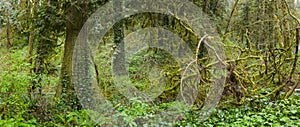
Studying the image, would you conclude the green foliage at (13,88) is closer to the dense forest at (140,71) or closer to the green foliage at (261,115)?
the dense forest at (140,71)

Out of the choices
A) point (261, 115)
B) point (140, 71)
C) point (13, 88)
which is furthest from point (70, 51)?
point (261, 115)

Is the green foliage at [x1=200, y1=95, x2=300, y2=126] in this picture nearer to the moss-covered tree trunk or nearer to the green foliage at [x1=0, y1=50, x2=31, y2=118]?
the moss-covered tree trunk

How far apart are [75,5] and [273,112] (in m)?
4.72

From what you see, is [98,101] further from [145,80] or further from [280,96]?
[280,96]

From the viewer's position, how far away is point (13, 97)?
505cm

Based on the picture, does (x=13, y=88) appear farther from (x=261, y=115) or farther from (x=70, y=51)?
(x=261, y=115)

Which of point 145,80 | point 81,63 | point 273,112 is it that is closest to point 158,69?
point 145,80

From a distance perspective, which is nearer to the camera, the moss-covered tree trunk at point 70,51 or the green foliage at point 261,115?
the green foliage at point 261,115

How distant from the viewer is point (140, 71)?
9.98 meters

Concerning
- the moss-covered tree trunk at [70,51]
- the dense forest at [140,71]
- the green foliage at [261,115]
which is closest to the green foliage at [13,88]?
the dense forest at [140,71]

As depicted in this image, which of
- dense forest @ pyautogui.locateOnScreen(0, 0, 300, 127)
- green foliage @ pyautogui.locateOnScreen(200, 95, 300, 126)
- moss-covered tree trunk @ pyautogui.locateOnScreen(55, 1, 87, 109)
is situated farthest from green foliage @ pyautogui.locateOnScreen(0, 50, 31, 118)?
green foliage @ pyautogui.locateOnScreen(200, 95, 300, 126)

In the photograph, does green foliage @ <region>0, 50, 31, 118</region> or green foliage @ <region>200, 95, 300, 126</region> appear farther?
green foliage @ <region>0, 50, 31, 118</region>

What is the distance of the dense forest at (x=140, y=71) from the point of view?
16.1 feet

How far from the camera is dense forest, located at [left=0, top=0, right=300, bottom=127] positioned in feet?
16.1
